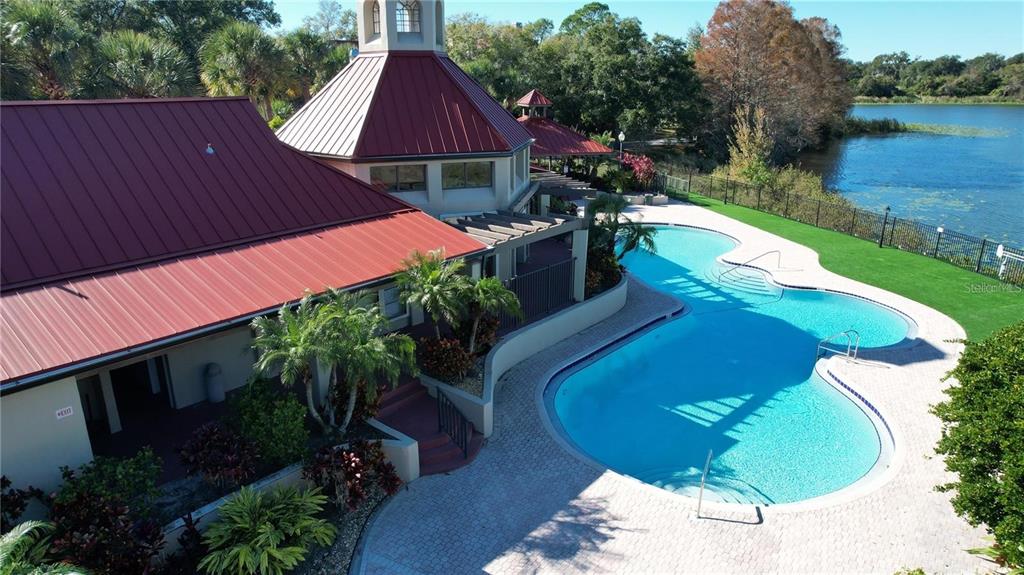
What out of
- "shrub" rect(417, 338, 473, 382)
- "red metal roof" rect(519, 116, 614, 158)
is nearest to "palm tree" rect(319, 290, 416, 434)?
"shrub" rect(417, 338, 473, 382)

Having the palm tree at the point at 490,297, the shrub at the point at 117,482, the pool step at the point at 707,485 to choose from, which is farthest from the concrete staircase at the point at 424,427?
the shrub at the point at 117,482

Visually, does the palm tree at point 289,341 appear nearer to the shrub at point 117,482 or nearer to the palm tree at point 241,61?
the shrub at point 117,482

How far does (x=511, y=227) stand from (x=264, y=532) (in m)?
11.4

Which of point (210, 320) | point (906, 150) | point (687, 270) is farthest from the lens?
point (906, 150)

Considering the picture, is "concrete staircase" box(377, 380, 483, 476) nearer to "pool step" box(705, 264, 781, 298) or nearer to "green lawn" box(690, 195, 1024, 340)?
"pool step" box(705, 264, 781, 298)

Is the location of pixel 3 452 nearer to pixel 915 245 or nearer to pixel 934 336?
pixel 934 336

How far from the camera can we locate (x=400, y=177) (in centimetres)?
1998

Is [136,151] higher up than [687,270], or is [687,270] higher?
[136,151]

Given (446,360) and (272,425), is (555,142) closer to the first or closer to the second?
(446,360)

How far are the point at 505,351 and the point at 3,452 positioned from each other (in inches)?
428

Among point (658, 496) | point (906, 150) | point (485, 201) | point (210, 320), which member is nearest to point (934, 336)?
point (658, 496)

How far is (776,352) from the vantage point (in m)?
19.9

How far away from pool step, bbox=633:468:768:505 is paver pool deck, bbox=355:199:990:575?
943mm

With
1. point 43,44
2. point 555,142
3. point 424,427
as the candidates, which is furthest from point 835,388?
point 43,44
